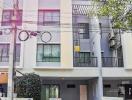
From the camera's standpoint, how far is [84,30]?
1048 inches

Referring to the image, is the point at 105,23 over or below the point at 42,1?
below

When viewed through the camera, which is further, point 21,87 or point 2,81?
point 2,81

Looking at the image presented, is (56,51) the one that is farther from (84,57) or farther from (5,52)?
(5,52)

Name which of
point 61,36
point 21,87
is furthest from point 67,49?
point 21,87

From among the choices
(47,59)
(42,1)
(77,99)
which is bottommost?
(77,99)

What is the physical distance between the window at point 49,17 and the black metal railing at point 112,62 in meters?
4.91

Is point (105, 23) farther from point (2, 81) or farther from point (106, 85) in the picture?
point (2, 81)

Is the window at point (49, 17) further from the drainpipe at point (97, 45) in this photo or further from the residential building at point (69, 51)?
the drainpipe at point (97, 45)

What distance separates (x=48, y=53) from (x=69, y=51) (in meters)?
1.77

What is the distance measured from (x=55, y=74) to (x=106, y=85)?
17.3ft

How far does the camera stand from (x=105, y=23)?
26406 millimetres

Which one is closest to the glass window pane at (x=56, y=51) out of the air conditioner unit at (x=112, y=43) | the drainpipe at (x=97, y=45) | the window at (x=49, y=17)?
the window at (x=49, y=17)

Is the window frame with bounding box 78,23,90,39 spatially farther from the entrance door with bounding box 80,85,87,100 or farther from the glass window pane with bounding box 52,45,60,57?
the entrance door with bounding box 80,85,87,100

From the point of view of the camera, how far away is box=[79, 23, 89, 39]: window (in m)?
26.4
